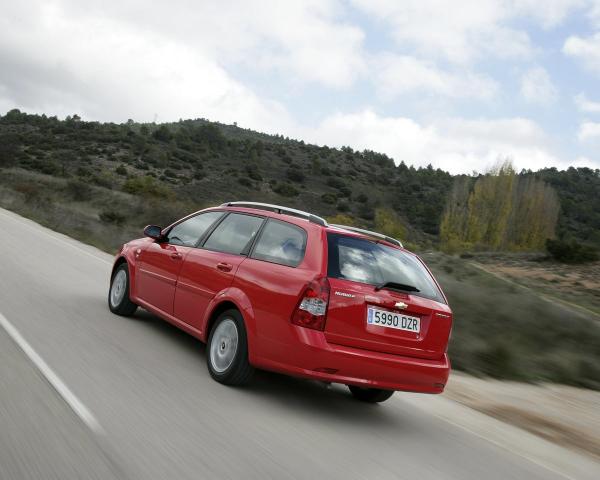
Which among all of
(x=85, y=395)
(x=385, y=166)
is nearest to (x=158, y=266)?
(x=85, y=395)

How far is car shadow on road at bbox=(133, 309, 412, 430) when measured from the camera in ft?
18.6

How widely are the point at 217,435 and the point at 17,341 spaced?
8.95ft

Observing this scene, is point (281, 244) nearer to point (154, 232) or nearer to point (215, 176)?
point (154, 232)

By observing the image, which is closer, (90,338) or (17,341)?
(17,341)

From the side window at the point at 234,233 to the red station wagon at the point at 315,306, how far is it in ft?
0.04

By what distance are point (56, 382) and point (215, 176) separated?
60185mm

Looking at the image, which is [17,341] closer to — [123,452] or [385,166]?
[123,452]

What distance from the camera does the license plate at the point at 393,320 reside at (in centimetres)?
538

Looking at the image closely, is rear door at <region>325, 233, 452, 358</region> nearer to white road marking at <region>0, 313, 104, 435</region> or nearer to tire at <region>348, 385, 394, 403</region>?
tire at <region>348, 385, 394, 403</region>

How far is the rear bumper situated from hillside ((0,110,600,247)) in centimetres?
3248

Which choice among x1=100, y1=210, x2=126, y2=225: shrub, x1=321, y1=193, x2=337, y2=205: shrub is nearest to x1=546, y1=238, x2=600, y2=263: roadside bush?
x1=100, y1=210, x2=126, y2=225: shrub

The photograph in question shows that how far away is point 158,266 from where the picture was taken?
7.43 metres

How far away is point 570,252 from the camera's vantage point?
98.1 feet

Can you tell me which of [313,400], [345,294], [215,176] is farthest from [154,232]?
[215,176]
